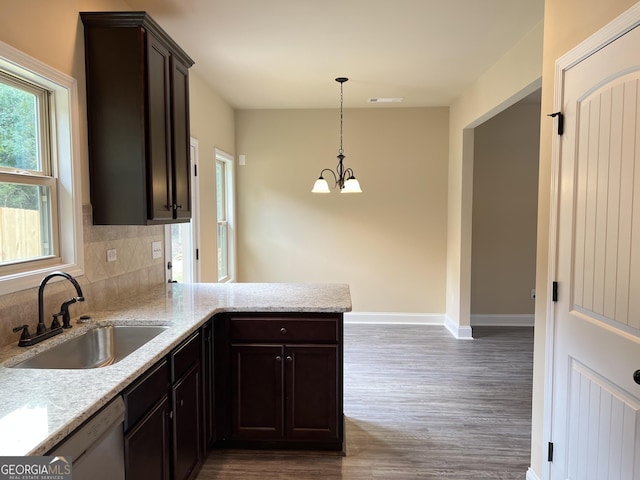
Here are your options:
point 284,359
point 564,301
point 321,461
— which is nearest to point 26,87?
point 284,359

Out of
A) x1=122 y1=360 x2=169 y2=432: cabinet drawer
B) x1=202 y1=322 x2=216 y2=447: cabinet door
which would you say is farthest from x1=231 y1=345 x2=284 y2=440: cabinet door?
x1=122 y1=360 x2=169 y2=432: cabinet drawer

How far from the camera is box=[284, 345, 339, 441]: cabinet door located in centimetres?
243

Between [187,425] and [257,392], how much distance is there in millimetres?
491

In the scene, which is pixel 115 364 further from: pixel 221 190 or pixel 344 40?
pixel 221 190

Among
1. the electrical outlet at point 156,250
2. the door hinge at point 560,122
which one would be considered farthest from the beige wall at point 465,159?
the electrical outlet at point 156,250

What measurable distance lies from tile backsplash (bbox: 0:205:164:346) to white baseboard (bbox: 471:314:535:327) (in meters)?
4.17

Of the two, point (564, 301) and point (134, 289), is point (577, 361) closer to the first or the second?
point (564, 301)

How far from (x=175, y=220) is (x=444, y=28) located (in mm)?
2360

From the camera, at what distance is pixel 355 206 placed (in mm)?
5434

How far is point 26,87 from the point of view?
1.95 m

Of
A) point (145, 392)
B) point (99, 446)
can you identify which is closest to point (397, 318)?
point (145, 392)

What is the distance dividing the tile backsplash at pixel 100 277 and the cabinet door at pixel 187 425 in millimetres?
715

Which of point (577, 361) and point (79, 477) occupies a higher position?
point (577, 361)

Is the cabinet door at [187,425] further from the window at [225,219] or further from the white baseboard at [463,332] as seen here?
the white baseboard at [463,332]
